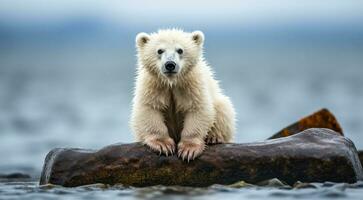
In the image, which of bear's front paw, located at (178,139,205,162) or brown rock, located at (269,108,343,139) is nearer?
bear's front paw, located at (178,139,205,162)

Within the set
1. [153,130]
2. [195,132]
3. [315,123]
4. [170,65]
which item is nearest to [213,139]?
[195,132]

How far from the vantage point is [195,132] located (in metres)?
12.8

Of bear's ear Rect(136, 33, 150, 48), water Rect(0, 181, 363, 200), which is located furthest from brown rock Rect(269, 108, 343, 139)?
water Rect(0, 181, 363, 200)

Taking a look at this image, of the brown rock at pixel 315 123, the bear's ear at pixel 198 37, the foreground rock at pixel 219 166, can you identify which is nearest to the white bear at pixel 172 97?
the bear's ear at pixel 198 37

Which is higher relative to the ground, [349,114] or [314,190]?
[349,114]

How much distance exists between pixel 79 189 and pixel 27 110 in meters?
28.7

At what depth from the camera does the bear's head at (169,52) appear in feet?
41.5

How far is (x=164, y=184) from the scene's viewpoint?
40.8 feet

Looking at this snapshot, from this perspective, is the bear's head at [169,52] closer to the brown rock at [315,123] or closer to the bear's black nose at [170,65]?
the bear's black nose at [170,65]

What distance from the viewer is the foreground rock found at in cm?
1239

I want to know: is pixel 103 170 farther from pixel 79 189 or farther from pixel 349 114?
pixel 349 114

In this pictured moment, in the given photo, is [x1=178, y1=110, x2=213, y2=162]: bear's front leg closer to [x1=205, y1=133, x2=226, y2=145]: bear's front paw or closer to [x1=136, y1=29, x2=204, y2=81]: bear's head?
[x1=205, y1=133, x2=226, y2=145]: bear's front paw

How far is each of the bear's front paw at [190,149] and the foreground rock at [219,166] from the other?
80 mm

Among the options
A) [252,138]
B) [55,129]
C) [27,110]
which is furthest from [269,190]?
[27,110]
